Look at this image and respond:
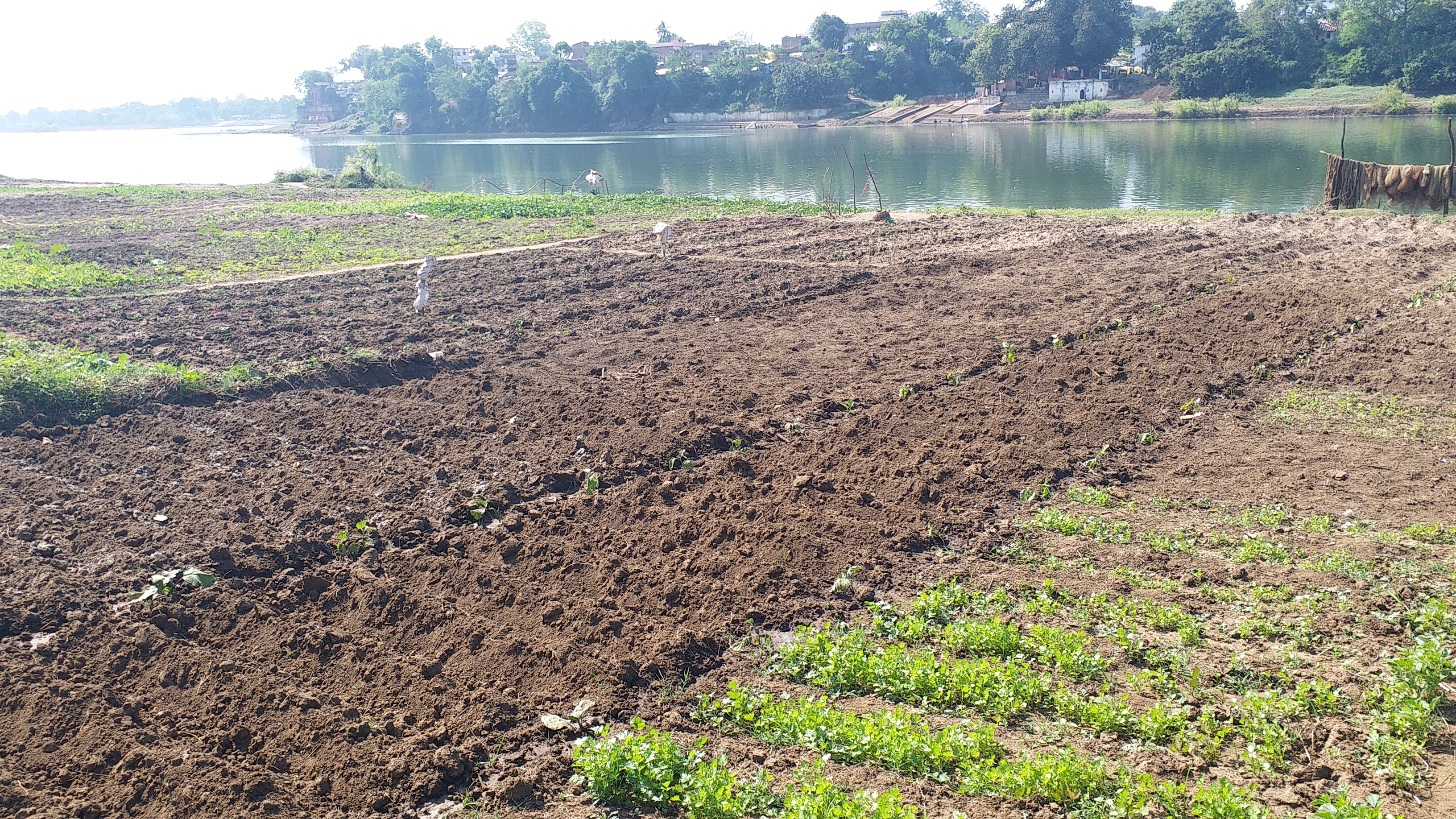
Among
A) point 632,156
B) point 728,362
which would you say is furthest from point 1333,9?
point 728,362

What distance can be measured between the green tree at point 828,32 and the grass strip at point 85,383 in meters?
131

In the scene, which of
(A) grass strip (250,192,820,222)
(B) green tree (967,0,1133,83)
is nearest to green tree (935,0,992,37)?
(B) green tree (967,0,1133,83)

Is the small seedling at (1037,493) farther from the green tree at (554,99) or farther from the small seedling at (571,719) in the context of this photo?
the green tree at (554,99)

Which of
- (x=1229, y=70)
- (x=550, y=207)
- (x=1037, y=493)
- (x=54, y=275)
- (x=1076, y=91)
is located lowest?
(x=1037, y=493)

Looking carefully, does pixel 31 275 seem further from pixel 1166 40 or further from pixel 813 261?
pixel 1166 40

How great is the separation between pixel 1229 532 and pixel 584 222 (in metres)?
20.1

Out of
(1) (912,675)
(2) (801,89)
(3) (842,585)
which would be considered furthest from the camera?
(2) (801,89)

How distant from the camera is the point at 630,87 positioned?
106 m

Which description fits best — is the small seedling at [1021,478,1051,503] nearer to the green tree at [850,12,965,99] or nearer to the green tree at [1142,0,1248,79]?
the green tree at [1142,0,1248,79]

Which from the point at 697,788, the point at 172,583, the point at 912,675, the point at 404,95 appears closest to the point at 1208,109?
the point at 912,675

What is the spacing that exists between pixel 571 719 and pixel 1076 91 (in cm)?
9214

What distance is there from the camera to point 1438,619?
585cm

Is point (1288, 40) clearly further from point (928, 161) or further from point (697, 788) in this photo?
point (697, 788)

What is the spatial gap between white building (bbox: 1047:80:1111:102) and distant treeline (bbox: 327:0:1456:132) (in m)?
3.94
